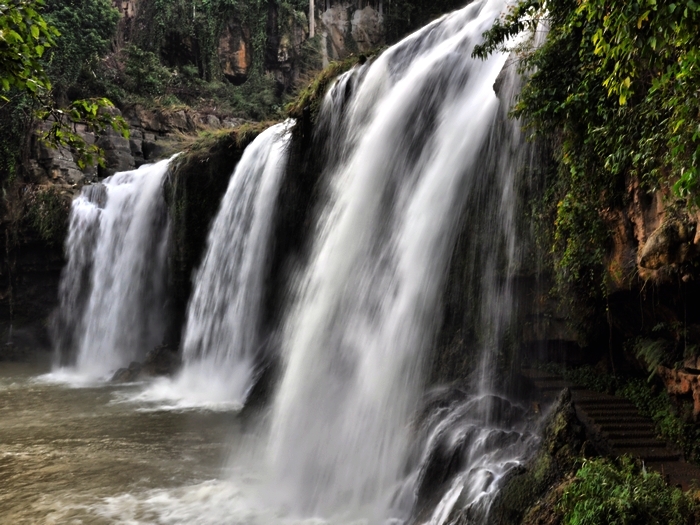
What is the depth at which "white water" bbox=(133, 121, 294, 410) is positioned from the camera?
13469 millimetres

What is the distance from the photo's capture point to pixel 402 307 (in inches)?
301

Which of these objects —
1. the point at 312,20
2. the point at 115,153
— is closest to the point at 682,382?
the point at 115,153

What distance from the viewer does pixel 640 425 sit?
5.74 metres

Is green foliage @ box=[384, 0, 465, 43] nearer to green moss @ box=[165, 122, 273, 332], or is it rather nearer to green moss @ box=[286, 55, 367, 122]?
green moss @ box=[165, 122, 273, 332]

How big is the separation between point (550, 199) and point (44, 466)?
316 inches

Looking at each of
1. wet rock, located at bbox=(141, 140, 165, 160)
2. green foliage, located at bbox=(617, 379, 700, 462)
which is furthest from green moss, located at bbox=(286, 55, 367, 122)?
wet rock, located at bbox=(141, 140, 165, 160)

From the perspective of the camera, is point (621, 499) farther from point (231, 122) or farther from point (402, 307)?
point (231, 122)

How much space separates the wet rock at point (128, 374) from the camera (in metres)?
14.9

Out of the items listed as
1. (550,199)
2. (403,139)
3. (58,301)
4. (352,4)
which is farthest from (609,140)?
(352,4)

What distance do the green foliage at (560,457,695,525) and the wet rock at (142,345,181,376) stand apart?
41.3ft

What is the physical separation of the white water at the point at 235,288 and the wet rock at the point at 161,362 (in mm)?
465

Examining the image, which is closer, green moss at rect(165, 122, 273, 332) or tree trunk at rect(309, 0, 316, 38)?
green moss at rect(165, 122, 273, 332)

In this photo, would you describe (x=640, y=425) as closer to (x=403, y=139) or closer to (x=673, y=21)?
(x=673, y=21)

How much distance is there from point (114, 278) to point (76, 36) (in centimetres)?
1278
